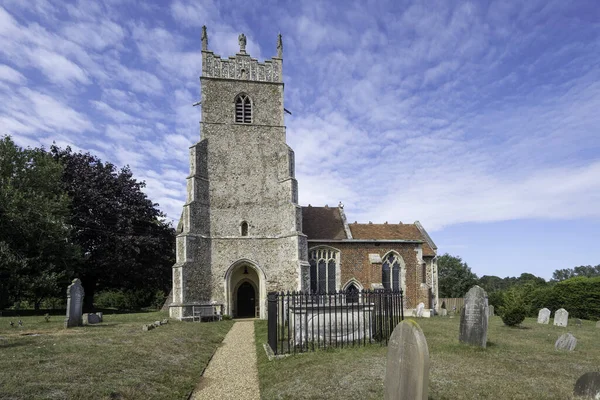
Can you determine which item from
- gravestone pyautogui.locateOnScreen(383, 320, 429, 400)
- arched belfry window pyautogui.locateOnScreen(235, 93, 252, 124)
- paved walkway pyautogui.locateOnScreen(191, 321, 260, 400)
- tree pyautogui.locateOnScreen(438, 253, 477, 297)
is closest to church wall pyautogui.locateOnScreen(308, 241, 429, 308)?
arched belfry window pyautogui.locateOnScreen(235, 93, 252, 124)

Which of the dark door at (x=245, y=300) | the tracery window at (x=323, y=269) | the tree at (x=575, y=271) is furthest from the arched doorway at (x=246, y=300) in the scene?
the tree at (x=575, y=271)

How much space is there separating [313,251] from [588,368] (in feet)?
53.9

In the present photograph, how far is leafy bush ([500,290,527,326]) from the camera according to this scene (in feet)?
54.1

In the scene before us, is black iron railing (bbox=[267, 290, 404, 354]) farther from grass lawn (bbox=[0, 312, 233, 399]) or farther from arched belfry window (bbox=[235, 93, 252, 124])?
arched belfry window (bbox=[235, 93, 252, 124])

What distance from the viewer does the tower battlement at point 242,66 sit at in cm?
2408

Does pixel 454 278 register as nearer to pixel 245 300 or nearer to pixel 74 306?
pixel 245 300

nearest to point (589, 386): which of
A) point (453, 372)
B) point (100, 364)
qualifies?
point (453, 372)

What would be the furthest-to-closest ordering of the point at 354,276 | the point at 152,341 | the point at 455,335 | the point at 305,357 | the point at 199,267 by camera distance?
the point at 354,276
the point at 199,267
the point at 455,335
the point at 152,341
the point at 305,357

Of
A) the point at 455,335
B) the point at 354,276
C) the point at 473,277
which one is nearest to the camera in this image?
the point at 455,335

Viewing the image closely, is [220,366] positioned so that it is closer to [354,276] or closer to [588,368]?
[588,368]

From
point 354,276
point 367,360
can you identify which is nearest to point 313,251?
point 354,276

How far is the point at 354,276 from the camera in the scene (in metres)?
23.9

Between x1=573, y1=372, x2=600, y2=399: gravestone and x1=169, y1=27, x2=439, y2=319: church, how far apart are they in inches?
618

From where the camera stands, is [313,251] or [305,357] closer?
[305,357]
